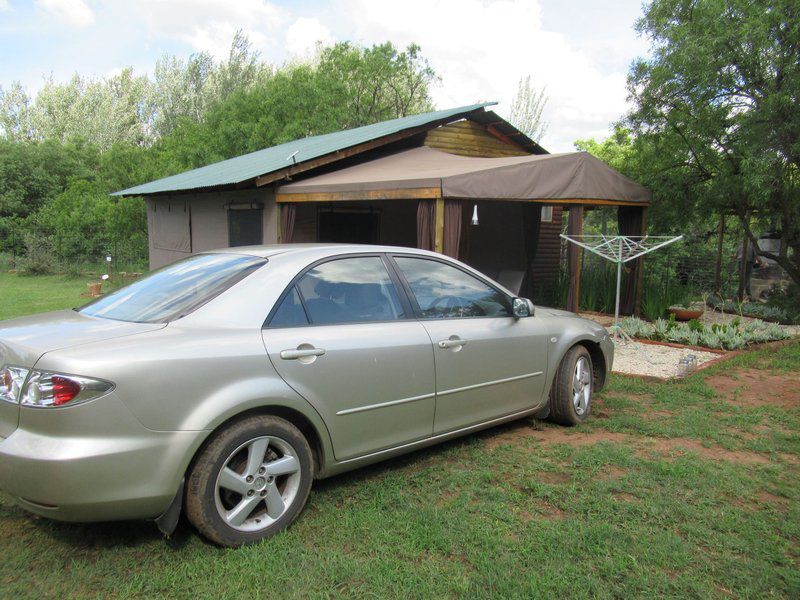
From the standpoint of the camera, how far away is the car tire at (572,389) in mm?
4918

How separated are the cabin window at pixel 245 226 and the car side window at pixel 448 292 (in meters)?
8.43

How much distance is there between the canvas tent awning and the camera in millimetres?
8234

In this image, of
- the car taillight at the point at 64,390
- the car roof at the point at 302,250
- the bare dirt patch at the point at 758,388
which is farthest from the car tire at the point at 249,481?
the bare dirt patch at the point at 758,388

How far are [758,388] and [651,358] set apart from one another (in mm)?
1644

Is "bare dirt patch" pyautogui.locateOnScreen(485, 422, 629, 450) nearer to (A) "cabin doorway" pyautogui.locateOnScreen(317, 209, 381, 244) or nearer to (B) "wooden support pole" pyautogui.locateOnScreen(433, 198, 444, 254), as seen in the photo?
(B) "wooden support pole" pyautogui.locateOnScreen(433, 198, 444, 254)

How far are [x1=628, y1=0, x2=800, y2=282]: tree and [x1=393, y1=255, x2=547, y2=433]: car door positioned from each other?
22.3 ft

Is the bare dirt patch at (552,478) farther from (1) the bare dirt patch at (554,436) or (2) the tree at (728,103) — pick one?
(2) the tree at (728,103)

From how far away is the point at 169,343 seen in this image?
289cm

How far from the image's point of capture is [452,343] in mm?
3979

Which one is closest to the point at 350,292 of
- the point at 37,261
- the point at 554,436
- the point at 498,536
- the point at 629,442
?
the point at 498,536

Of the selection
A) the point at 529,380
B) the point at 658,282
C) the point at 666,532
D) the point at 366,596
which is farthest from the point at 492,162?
the point at 366,596

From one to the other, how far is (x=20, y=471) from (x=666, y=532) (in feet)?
10.0

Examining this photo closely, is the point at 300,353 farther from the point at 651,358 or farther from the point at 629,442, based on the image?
the point at 651,358

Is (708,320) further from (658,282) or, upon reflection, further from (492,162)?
(492,162)
